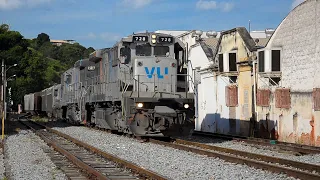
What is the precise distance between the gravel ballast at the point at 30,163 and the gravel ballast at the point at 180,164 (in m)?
2.08

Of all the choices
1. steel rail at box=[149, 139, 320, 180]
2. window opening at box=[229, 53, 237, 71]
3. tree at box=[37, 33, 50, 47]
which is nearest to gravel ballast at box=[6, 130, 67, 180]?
steel rail at box=[149, 139, 320, 180]

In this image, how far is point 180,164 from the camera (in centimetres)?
1130

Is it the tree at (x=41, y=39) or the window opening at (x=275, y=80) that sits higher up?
the tree at (x=41, y=39)

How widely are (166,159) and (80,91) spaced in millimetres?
15675

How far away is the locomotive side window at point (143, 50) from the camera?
17.7 meters

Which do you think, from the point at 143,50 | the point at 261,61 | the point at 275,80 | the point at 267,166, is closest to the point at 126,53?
the point at 143,50

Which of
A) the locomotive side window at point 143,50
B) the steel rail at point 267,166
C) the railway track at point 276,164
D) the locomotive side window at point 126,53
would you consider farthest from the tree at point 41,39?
the steel rail at point 267,166

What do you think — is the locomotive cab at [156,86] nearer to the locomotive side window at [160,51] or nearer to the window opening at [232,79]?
the locomotive side window at [160,51]

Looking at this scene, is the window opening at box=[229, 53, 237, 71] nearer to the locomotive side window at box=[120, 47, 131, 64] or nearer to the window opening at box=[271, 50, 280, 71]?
the window opening at box=[271, 50, 280, 71]

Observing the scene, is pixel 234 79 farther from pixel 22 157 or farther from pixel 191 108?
pixel 22 157

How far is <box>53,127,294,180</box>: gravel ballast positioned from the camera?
959 centimetres

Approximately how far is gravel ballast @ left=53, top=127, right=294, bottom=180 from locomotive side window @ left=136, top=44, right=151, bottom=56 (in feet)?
11.6

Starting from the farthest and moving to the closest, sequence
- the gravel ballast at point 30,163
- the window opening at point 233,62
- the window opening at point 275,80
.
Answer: the window opening at point 233,62 < the window opening at point 275,80 < the gravel ballast at point 30,163

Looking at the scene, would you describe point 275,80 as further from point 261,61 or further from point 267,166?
point 267,166
